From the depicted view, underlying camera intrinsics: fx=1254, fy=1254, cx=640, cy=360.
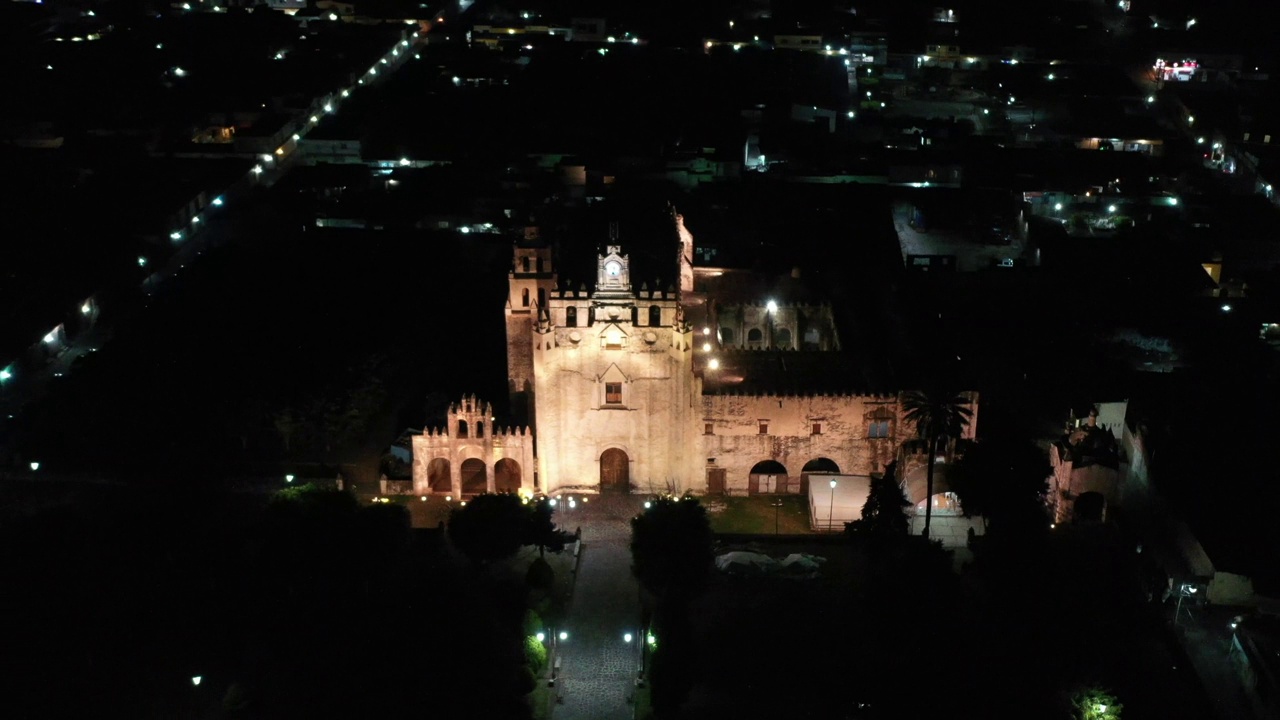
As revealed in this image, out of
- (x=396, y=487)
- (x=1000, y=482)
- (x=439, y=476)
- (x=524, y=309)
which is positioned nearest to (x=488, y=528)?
(x=439, y=476)

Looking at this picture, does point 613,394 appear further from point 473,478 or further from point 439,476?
point 439,476

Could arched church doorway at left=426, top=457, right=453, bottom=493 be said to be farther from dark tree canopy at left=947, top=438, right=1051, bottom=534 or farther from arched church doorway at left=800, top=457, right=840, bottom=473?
dark tree canopy at left=947, top=438, right=1051, bottom=534

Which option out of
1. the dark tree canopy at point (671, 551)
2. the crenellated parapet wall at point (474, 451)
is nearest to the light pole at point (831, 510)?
the dark tree canopy at point (671, 551)

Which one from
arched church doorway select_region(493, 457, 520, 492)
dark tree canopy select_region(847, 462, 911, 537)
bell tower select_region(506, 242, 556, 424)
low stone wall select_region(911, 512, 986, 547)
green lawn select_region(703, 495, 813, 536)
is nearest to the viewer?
dark tree canopy select_region(847, 462, 911, 537)

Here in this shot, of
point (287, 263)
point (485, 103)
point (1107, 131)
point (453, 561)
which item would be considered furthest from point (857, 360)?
point (485, 103)

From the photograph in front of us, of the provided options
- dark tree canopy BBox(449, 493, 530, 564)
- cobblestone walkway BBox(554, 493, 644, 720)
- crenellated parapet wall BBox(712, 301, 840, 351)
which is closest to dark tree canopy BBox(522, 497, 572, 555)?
dark tree canopy BBox(449, 493, 530, 564)

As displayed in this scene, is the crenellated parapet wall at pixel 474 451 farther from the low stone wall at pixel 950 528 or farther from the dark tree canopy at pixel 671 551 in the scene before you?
the low stone wall at pixel 950 528

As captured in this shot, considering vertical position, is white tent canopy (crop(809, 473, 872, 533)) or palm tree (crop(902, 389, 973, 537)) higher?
palm tree (crop(902, 389, 973, 537))
